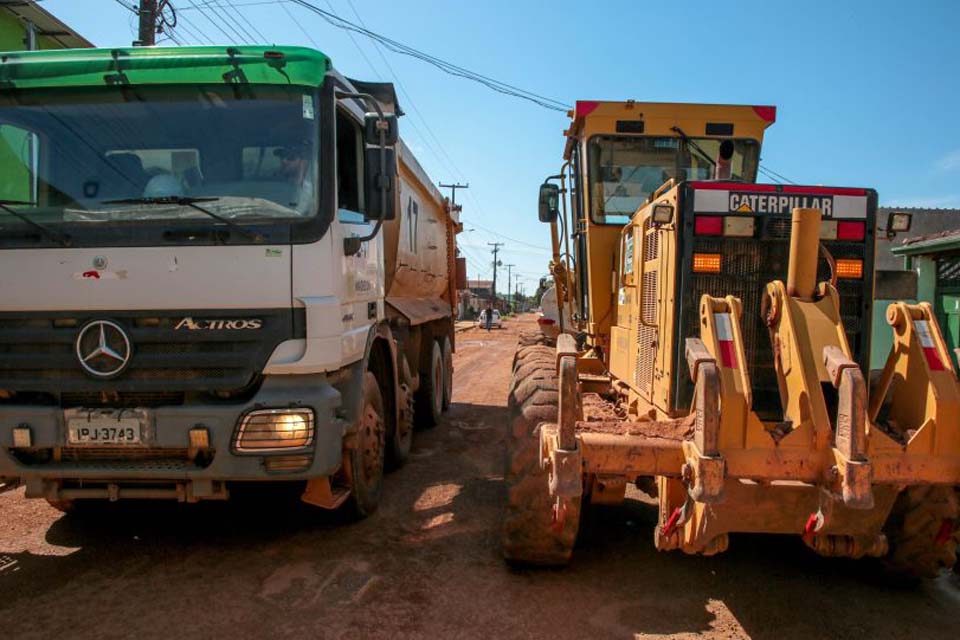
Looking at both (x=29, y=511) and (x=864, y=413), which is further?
(x=29, y=511)

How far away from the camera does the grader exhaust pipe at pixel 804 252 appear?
3.27 metres

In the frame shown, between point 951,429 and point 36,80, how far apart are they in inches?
199

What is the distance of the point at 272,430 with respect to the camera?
3.63 meters

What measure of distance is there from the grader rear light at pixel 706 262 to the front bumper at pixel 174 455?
2.17 m

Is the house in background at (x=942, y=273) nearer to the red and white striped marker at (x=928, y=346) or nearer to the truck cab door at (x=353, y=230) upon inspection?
the red and white striped marker at (x=928, y=346)

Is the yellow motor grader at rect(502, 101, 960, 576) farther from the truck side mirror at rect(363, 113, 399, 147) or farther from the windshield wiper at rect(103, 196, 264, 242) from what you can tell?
the windshield wiper at rect(103, 196, 264, 242)

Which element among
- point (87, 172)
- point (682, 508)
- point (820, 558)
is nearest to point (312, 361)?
point (87, 172)

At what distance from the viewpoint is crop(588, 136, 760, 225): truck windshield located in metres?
5.52

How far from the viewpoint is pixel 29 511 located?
4871 millimetres

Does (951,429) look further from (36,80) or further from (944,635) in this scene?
(36,80)

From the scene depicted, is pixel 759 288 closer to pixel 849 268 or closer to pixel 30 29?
pixel 849 268

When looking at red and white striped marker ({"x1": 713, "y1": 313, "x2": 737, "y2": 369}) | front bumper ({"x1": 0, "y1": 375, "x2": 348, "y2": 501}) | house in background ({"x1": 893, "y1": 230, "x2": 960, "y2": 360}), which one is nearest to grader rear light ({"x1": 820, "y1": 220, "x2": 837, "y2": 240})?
red and white striped marker ({"x1": 713, "y1": 313, "x2": 737, "y2": 369})

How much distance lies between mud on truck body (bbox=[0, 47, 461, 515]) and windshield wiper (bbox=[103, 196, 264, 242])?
0.01 m

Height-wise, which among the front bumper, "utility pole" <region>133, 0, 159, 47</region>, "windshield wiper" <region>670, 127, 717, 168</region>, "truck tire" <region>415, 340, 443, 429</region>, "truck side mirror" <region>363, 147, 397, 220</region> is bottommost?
"truck tire" <region>415, 340, 443, 429</region>
